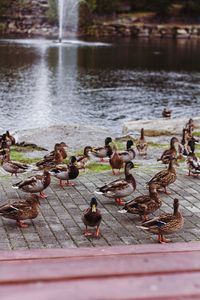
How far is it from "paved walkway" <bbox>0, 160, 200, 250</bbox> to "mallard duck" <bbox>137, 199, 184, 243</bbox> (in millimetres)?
216

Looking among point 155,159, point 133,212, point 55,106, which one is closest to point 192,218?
point 133,212

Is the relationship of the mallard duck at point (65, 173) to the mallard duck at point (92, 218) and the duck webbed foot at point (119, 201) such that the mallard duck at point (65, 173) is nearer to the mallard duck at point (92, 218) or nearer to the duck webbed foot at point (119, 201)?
the duck webbed foot at point (119, 201)

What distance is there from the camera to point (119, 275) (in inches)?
122

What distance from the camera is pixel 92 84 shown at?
42.9 m

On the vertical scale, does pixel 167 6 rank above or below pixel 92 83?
above

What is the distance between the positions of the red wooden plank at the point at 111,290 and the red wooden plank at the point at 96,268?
8 cm

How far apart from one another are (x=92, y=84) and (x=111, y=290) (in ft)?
133

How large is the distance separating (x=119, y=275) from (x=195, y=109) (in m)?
33.1

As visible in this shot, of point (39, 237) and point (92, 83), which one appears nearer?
point (39, 237)

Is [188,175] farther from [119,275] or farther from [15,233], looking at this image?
[119,275]

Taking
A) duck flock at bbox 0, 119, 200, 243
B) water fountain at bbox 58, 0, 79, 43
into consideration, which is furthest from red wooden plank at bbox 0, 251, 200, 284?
water fountain at bbox 58, 0, 79, 43

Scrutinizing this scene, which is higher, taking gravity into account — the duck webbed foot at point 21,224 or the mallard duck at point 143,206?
the mallard duck at point 143,206

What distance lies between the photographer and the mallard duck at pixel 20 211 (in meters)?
10.4

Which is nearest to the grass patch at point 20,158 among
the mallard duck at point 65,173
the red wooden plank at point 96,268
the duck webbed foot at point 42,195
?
the mallard duck at point 65,173
